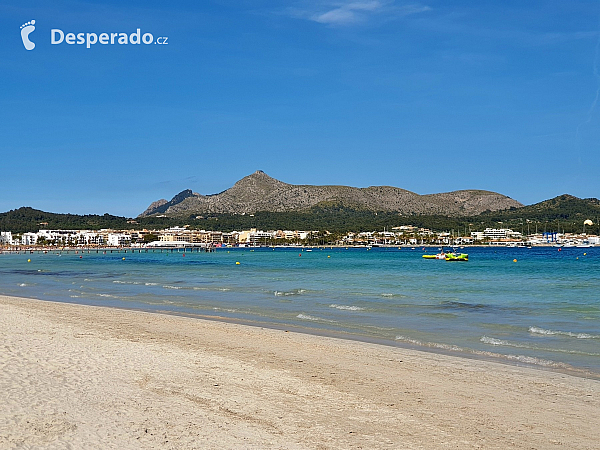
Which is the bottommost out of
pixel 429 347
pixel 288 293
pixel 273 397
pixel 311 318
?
pixel 288 293

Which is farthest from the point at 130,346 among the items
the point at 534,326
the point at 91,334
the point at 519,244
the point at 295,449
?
the point at 519,244

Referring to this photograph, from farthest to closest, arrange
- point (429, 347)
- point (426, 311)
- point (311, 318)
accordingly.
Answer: point (426, 311), point (311, 318), point (429, 347)

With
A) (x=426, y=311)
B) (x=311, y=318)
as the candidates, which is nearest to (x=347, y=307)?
(x=426, y=311)

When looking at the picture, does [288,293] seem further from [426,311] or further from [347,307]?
[426,311]

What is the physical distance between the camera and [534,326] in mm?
16547

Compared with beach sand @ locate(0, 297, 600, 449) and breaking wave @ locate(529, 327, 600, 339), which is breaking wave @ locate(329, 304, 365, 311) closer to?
breaking wave @ locate(529, 327, 600, 339)

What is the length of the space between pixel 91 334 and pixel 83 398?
258 inches

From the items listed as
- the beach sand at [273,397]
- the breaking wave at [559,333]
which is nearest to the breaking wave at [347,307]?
the breaking wave at [559,333]

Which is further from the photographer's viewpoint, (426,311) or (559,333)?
(426,311)

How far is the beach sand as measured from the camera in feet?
20.0

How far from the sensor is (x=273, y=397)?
792 cm

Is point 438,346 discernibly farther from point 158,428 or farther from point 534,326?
point 158,428

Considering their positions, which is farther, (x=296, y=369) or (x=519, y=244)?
(x=519, y=244)

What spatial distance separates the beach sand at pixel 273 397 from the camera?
6.11 metres
